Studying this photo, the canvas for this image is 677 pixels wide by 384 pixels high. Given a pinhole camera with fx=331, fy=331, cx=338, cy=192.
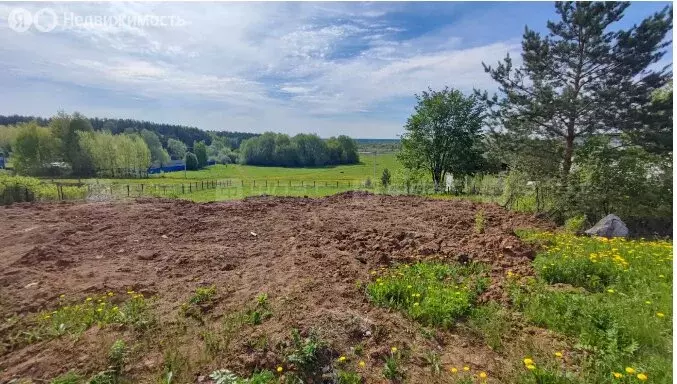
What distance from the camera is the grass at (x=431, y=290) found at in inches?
135

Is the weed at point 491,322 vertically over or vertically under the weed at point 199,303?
over

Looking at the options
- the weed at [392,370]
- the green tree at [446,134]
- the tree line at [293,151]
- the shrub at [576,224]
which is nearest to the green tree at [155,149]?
the tree line at [293,151]

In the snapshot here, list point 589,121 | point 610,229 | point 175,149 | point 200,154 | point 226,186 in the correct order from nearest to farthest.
→ point 610,229 → point 589,121 → point 226,186 → point 200,154 → point 175,149

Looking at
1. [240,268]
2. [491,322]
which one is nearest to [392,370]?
[491,322]

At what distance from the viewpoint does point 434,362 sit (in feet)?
9.09

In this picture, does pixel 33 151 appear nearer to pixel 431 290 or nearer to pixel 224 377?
pixel 224 377

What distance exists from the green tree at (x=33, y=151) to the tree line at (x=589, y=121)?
47924 millimetres

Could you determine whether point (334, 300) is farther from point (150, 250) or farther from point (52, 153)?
point (52, 153)

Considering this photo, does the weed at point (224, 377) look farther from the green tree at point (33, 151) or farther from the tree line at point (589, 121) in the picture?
the green tree at point (33, 151)

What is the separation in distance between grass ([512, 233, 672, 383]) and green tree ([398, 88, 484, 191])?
62.6 feet

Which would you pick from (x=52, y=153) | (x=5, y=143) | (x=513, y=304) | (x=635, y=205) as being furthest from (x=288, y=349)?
(x=5, y=143)

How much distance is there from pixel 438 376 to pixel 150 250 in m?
5.50

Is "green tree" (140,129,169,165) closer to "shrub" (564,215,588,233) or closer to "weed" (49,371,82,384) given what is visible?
"shrub" (564,215,588,233)

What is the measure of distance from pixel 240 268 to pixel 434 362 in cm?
328
